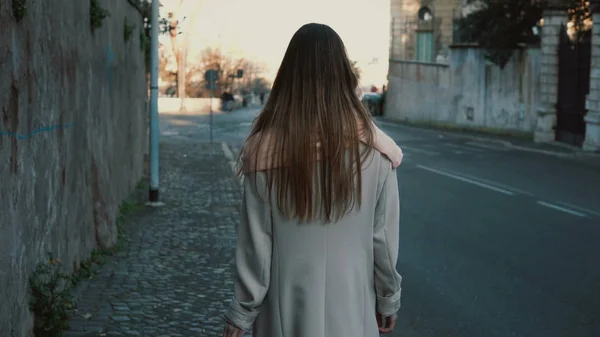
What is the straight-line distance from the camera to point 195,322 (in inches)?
261

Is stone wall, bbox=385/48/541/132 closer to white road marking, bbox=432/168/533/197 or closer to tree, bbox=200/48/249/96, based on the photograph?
white road marking, bbox=432/168/533/197

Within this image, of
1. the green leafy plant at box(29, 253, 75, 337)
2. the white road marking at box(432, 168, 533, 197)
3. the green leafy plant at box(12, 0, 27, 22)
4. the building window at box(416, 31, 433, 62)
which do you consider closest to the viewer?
the green leafy plant at box(12, 0, 27, 22)

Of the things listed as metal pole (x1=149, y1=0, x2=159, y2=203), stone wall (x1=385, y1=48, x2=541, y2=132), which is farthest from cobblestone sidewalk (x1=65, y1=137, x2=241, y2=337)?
stone wall (x1=385, y1=48, x2=541, y2=132)

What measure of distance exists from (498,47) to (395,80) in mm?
19804

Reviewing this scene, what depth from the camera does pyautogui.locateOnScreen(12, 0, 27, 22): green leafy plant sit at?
5543 millimetres

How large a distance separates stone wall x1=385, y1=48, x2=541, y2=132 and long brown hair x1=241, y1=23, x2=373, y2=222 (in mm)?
30468

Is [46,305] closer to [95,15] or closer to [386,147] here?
[386,147]

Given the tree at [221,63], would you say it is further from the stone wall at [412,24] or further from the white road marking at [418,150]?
the white road marking at [418,150]

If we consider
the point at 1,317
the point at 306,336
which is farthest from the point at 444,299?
the point at 306,336

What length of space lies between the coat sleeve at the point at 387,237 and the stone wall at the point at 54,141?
2.57 m

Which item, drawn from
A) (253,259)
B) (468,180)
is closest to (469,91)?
(468,180)

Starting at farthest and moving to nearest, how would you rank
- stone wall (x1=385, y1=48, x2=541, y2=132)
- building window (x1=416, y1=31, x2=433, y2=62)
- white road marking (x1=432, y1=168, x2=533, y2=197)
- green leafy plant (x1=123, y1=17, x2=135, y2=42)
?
building window (x1=416, y1=31, x2=433, y2=62), stone wall (x1=385, y1=48, x2=541, y2=132), white road marking (x1=432, y1=168, x2=533, y2=197), green leafy plant (x1=123, y1=17, x2=135, y2=42)

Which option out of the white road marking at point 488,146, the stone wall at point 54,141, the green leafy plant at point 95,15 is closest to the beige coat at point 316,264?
the stone wall at point 54,141

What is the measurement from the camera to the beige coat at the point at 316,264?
310 cm
